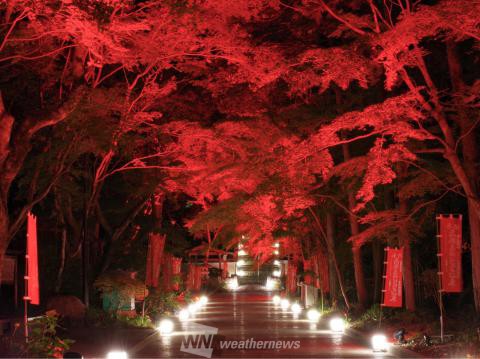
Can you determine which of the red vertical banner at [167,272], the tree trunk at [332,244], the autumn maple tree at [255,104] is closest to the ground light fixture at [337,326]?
the autumn maple tree at [255,104]

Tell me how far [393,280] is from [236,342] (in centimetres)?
505

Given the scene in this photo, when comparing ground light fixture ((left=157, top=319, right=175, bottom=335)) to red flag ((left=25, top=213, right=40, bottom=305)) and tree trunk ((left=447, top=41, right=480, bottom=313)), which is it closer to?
red flag ((left=25, top=213, right=40, bottom=305))

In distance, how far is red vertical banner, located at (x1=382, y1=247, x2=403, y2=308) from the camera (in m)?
21.1

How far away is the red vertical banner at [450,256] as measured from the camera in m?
18.2

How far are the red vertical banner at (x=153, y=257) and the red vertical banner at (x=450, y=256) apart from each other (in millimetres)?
15510

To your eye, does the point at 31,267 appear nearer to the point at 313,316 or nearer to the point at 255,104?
the point at 255,104

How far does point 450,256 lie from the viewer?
18234mm

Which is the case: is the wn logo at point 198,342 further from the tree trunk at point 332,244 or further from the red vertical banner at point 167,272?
the red vertical banner at point 167,272

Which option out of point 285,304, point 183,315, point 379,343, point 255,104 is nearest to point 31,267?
point 379,343

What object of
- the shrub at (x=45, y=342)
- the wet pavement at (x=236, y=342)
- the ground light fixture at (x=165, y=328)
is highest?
the shrub at (x=45, y=342)

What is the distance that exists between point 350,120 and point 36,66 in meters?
8.71

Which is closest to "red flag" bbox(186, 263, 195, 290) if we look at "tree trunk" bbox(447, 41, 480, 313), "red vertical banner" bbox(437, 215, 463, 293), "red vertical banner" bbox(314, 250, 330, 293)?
"red vertical banner" bbox(314, 250, 330, 293)

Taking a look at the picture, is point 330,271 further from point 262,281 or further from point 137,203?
point 262,281

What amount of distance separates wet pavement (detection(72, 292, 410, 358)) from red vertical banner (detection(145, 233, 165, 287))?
294cm
